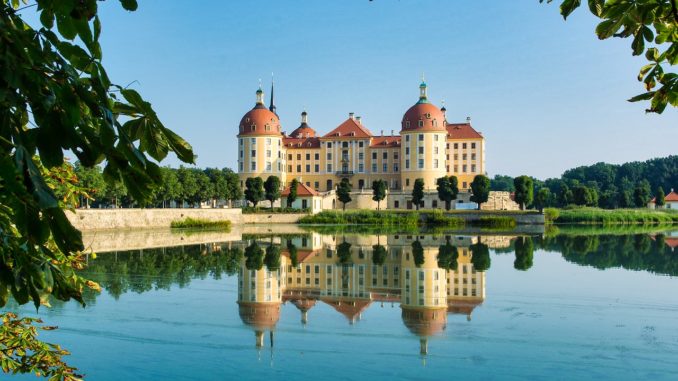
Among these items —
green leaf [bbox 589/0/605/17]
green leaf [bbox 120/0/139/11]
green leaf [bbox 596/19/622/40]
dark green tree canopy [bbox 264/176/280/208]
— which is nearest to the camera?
green leaf [bbox 120/0/139/11]

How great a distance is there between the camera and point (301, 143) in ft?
191

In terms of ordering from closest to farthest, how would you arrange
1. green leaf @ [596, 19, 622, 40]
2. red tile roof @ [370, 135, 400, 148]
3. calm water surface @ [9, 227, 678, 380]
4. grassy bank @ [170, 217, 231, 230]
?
green leaf @ [596, 19, 622, 40] → calm water surface @ [9, 227, 678, 380] → grassy bank @ [170, 217, 231, 230] → red tile roof @ [370, 135, 400, 148]

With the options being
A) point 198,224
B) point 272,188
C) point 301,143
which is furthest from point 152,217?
point 301,143

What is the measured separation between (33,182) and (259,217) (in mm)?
42034

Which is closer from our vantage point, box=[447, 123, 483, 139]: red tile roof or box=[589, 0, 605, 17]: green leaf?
box=[589, 0, 605, 17]: green leaf

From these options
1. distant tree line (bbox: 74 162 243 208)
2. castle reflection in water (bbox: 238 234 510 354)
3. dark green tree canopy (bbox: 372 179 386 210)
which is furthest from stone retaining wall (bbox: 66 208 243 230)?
castle reflection in water (bbox: 238 234 510 354)

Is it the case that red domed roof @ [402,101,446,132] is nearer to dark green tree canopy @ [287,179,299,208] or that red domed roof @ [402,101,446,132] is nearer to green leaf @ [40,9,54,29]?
dark green tree canopy @ [287,179,299,208]

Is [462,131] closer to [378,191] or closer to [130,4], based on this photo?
[378,191]

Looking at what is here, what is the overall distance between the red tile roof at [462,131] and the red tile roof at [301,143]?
39.2 feet

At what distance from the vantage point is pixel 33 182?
1.09m

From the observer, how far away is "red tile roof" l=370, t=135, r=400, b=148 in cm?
5641

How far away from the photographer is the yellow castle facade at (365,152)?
174 feet

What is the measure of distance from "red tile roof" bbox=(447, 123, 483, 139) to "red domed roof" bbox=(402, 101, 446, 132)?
3437 mm

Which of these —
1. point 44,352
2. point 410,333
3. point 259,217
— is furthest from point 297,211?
point 44,352
